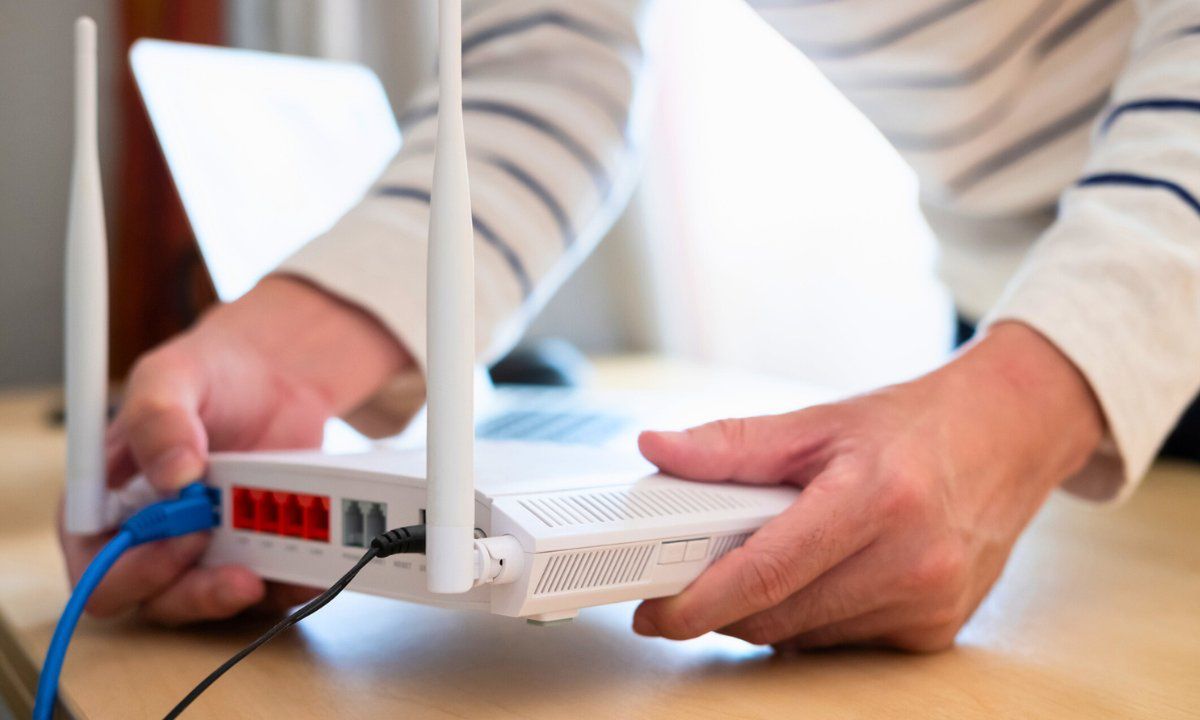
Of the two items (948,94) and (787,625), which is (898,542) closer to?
(787,625)

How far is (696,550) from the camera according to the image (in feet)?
1.45

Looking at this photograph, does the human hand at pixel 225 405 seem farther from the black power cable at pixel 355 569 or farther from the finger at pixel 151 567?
the black power cable at pixel 355 569

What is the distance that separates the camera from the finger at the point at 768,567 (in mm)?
439

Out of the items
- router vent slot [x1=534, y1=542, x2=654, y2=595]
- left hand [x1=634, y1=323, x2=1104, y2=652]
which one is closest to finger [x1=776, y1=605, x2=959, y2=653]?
left hand [x1=634, y1=323, x2=1104, y2=652]

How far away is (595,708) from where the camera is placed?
43cm

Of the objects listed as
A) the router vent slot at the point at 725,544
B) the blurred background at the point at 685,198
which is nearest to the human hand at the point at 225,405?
the router vent slot at the point at 725,544

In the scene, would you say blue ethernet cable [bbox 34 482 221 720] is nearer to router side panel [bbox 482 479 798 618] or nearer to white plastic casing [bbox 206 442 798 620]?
white plastic casing [bbox 206 442 798 620]

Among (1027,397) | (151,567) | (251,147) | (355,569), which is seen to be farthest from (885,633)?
(251,147)

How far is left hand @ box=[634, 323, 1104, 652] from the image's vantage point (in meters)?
0.44

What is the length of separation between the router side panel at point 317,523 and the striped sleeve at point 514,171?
229 mm

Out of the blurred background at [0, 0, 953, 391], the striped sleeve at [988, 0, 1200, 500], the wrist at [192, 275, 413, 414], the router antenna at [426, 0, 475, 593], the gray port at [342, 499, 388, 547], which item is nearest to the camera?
the router antenna at [426, 0, 475, 593]

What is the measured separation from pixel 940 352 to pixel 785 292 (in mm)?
335

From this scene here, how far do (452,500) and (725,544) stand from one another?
0.46 feet

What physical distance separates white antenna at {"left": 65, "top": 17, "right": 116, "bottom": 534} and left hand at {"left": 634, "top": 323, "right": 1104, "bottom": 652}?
267mm
